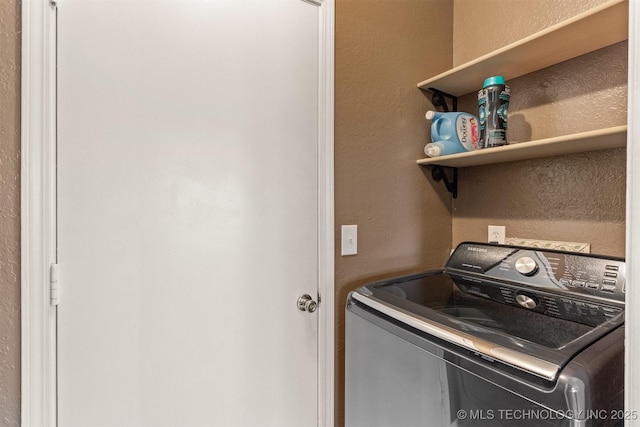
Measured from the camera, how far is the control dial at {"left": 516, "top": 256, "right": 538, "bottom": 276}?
117cm

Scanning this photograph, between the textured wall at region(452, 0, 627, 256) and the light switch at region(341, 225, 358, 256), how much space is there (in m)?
0.58

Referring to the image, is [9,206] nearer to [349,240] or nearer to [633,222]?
[349,240]

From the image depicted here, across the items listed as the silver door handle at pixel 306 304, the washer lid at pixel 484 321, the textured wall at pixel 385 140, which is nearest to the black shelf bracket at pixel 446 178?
the textured wall at pixel 385 140

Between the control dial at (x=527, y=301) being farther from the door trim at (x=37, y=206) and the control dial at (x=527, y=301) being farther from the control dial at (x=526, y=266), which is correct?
the door trim at (x=37, y=206)

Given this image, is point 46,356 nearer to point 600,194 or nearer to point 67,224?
point 67,224

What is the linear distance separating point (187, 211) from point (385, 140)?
0.83m

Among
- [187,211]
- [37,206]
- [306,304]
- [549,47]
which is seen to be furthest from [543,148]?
[37,206]

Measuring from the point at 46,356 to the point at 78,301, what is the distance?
14 cm

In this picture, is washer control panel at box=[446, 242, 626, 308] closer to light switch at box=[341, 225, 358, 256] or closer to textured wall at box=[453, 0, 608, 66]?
light switch at box=[341, 225, 358, 256]

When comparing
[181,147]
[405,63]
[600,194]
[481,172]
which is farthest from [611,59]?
[181,147]

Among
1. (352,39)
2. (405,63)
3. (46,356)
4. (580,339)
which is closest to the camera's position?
(580,339)

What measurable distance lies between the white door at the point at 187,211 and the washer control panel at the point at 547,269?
68 centimetres

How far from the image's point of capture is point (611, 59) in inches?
43.3

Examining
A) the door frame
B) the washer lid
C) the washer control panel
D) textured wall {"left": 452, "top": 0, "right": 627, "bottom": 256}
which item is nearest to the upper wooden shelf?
textured wall {"left": 452, "top": 0, "right": 627, "bottom": 256}
